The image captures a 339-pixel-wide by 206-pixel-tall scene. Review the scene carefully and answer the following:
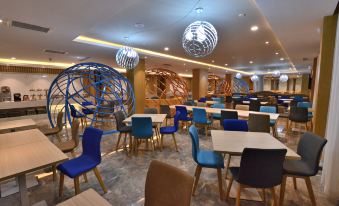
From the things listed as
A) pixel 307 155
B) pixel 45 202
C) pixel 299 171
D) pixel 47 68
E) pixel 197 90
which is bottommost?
pixel 45 202

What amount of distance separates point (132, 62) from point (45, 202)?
123 inches

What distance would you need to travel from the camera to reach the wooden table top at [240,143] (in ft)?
6.61

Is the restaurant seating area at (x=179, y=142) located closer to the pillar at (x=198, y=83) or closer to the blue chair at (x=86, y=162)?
the blue chair at (x=86, y=162)

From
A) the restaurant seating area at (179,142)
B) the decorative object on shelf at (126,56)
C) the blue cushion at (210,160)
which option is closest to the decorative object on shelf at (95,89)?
the restaurant seating area at (179,142)

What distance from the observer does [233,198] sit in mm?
2301

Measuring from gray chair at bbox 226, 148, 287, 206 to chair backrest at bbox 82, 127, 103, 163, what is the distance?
180 cm

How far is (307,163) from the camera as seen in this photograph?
2.14 metres

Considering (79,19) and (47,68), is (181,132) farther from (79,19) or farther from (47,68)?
(47,68)

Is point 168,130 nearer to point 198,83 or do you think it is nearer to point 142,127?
point 142,127

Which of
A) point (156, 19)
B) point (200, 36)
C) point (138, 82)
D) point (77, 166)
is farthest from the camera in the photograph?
point (138, 82)

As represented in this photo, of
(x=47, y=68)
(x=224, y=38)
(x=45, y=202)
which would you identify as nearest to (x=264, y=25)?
(x=224, y=38)

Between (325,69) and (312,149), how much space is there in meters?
1.79

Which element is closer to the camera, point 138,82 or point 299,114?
point 299,114

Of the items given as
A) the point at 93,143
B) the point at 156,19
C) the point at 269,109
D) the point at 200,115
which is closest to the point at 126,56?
the point at 156,19
